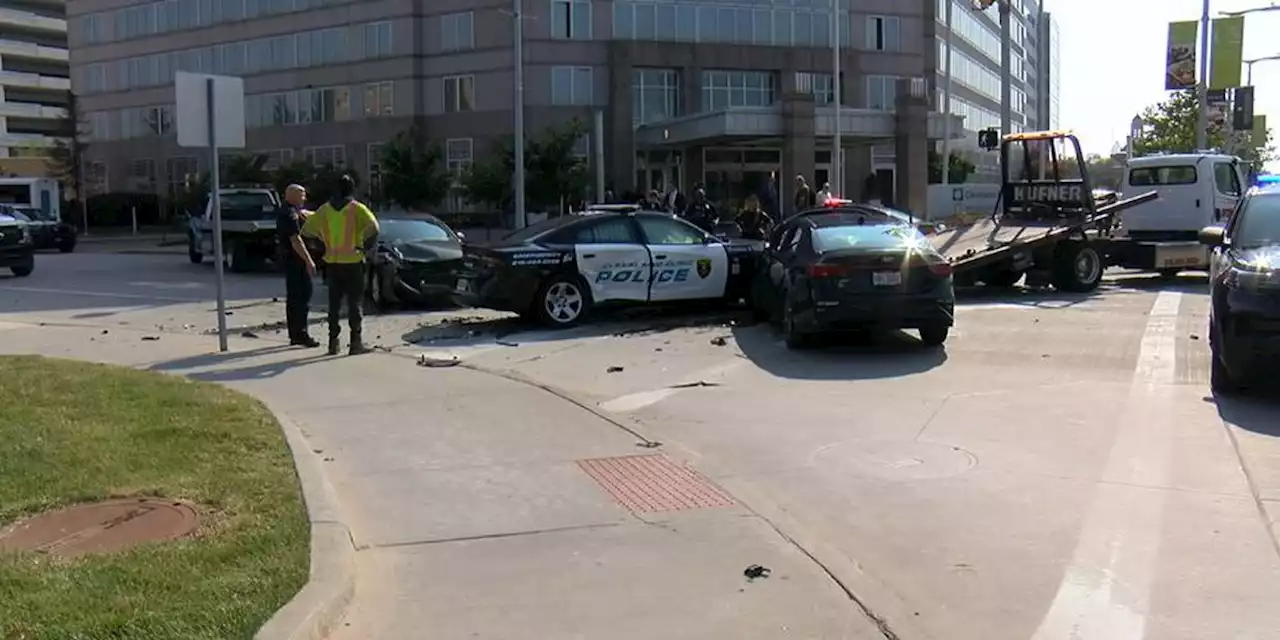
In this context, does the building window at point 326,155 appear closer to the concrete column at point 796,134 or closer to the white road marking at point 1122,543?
the concrete column at point 796,134

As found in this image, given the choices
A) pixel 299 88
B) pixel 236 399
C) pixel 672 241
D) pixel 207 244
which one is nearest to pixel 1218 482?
pixel 236 399

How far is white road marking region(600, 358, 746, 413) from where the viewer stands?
9.98 metres

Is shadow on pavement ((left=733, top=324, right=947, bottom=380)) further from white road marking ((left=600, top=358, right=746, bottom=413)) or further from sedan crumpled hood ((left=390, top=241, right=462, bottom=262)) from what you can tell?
sedan crumpled hood ((left=390, top=241, right=462, bottom=262))

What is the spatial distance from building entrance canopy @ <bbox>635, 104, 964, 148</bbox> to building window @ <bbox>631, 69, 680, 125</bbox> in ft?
4.39

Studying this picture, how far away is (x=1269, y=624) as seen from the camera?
4.89 meters

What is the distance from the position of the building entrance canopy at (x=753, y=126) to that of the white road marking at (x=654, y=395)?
3694 centimetres

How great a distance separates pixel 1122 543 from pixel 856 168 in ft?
186

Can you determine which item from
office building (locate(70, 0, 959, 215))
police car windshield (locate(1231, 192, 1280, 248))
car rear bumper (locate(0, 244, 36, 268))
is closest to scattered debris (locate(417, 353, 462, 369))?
police car windshield (locate(1231, 192, 1280, 248))

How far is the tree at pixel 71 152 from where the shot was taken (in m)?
70.4

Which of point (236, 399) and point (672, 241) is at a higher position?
point (672, 241)

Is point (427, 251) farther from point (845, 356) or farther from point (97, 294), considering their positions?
point (97, 294)

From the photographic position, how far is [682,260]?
50.9ft

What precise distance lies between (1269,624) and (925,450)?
3.31m

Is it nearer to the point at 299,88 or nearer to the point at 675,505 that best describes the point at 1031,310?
the point at 675,505
